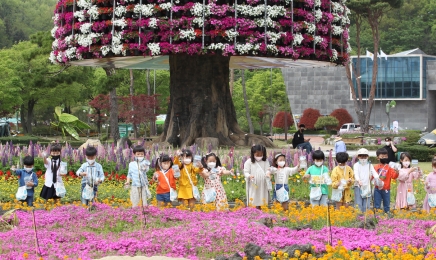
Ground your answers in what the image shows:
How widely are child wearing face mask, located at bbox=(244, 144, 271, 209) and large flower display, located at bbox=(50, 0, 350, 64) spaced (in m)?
10.3

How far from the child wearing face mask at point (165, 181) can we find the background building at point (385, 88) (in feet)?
220

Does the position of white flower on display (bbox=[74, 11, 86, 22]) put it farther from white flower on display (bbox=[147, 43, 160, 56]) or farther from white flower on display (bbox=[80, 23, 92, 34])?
white flower on display (bbox=[147, 43, 160, 56])

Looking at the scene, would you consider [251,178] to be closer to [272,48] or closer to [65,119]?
[272,48]

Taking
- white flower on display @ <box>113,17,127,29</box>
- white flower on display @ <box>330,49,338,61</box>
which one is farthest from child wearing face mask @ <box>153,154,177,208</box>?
white flower on display @ <box>330,49,338,61</box>

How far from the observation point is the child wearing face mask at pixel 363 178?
529 inches

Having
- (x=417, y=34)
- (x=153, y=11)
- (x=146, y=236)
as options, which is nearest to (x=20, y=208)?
(x=146, y=236)

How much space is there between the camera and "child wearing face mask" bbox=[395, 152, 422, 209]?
14.1m

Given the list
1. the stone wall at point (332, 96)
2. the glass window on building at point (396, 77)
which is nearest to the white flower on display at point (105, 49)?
the stone wall at point (332, 96)

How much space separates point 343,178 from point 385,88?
229ft

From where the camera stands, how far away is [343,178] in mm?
13484

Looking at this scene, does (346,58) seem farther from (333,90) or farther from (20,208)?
(333,90)

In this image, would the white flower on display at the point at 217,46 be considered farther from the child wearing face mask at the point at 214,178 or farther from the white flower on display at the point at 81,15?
the child wearing face mask at the point at 214,178

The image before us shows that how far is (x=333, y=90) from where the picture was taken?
270 ft

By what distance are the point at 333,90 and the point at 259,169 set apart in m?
69.7
